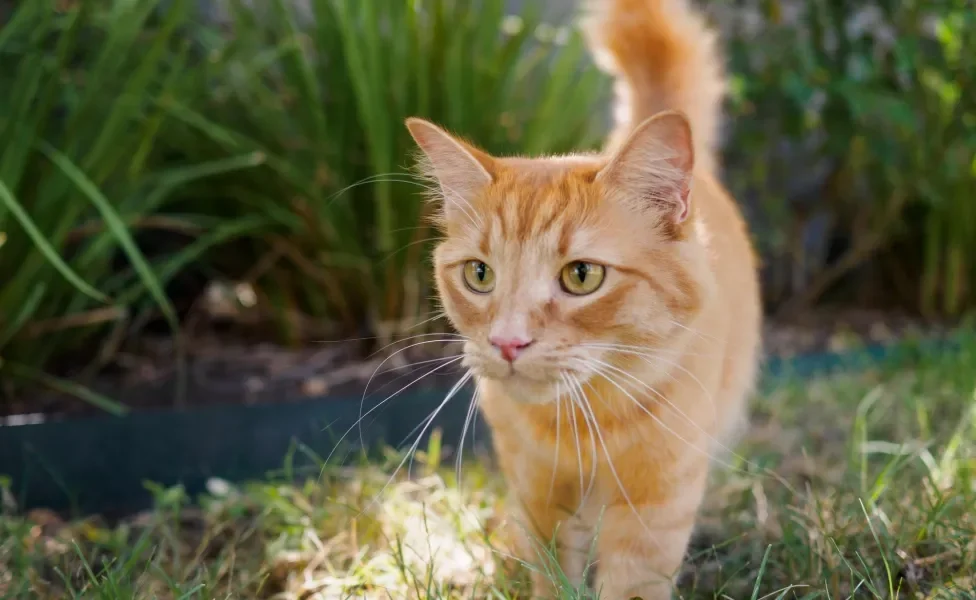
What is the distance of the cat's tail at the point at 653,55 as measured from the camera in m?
1.56

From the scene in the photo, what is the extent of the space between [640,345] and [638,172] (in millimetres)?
227

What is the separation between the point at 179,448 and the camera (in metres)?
1.55

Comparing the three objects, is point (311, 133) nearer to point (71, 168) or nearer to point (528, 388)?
point (71, 168)

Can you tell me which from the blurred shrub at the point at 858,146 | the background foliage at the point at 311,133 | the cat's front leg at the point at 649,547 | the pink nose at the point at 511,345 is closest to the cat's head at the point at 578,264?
the pink nose at the point at 511,345

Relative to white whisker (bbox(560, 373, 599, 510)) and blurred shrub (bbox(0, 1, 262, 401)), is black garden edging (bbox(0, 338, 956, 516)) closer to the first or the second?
blurred shrub (bbox(0, 1, 262, 401))

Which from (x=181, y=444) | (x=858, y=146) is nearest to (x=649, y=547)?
(x=181, y=444)

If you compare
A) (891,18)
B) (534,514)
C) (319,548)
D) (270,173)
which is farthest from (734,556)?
(891,18)

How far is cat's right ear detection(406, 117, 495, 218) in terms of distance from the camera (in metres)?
1.05

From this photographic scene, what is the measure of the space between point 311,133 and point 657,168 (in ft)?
3.60

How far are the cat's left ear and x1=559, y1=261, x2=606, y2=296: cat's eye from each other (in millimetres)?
116

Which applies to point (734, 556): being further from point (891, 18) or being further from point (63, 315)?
point (891, 18)

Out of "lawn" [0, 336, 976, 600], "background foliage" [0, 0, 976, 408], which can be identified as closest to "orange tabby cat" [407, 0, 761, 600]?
"lawn" [0, 336, 976, 600]

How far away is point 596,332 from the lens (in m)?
0.94

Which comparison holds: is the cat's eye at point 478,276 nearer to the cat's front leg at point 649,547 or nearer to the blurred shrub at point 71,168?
the cat's front leg at point 649,547
